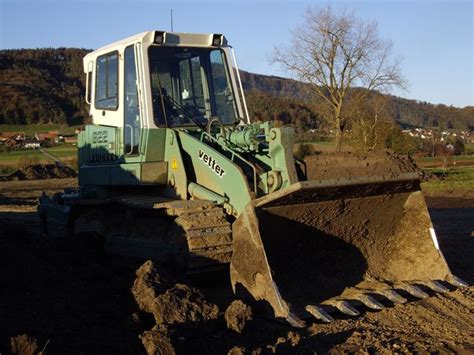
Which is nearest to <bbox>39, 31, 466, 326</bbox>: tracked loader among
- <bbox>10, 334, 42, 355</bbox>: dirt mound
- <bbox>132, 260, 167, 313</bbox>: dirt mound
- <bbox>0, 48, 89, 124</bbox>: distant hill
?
<bbox>132, 260, 167, 313</bbox>: dirt mound

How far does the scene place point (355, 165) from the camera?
7.64 meters

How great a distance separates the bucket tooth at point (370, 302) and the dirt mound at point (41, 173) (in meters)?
31.1

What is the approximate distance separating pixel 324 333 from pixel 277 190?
175 centimetres

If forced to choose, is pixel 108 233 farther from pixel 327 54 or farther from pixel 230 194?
pixel 327 54

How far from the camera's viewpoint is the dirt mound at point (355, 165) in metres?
7.56

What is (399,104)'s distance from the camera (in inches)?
3858

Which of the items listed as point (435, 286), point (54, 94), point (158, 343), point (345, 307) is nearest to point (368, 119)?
point (435, 286)

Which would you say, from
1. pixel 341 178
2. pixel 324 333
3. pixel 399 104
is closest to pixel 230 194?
pixel 341 178

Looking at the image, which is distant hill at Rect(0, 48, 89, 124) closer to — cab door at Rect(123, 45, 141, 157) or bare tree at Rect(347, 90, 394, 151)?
bare tree at Rect(347, 90, 394, 151)

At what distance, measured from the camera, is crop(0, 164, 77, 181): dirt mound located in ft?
118

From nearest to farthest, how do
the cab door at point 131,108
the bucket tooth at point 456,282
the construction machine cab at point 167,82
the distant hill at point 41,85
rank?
the bucket tooth at point 456,282 < the construction machine cab at point 167,82 < the cab door at point 131,108 < the distant hill at point 41,85

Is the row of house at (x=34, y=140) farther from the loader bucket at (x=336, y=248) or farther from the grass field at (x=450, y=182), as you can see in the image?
the loader bucket at (x=336, y=248)

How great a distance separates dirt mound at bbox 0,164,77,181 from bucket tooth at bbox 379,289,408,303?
102 feet

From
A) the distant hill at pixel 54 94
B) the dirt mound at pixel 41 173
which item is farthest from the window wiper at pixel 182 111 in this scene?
the distant hill at pixel 54 94
